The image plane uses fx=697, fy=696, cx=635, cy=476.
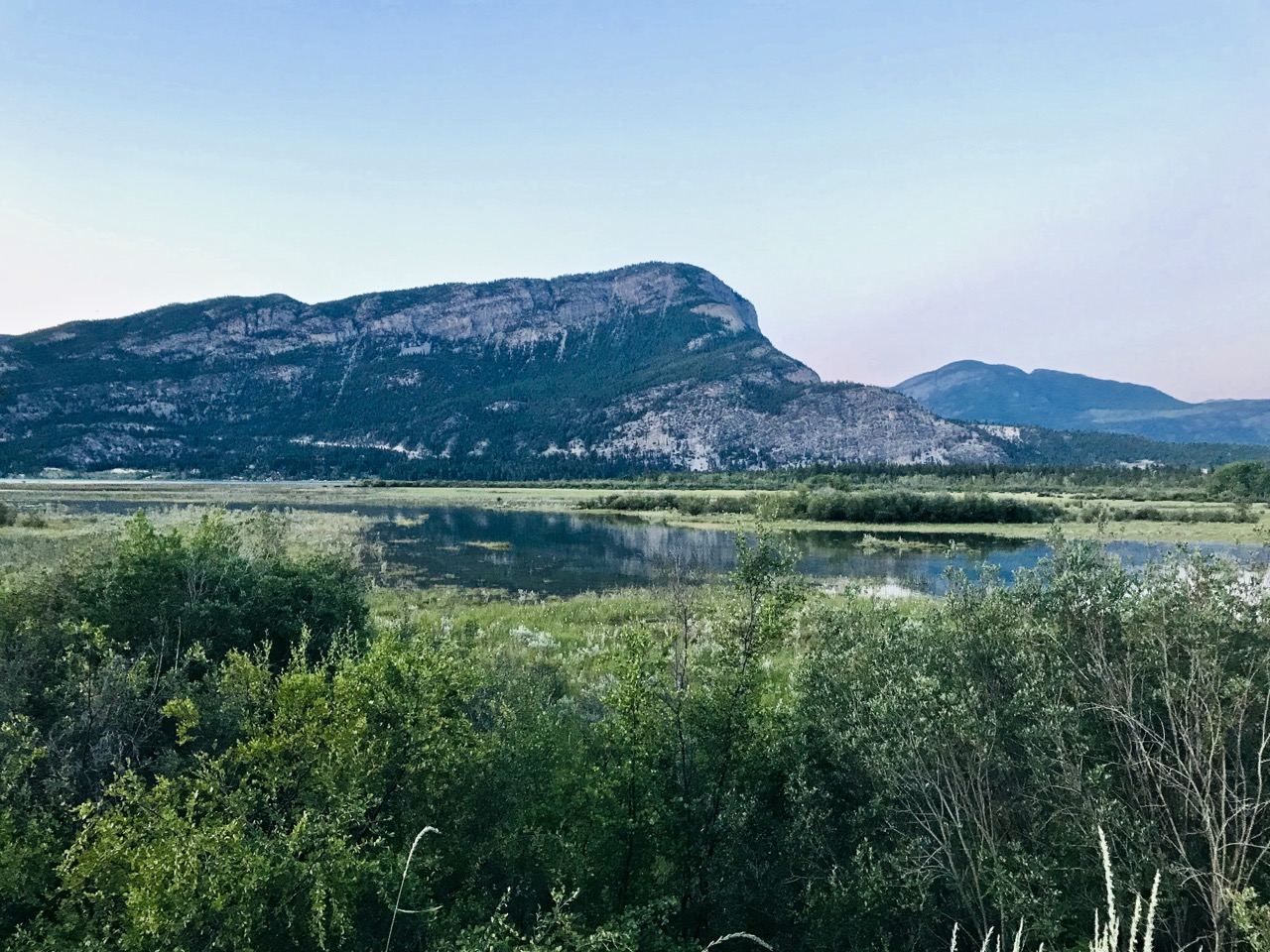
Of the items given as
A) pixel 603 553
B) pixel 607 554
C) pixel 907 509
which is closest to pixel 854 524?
pixel 907 509

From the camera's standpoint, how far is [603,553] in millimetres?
48031

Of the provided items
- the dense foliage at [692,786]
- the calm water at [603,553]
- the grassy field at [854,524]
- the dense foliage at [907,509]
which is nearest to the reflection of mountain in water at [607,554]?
the calm water at [603,553]

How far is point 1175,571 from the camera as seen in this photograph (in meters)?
9.27

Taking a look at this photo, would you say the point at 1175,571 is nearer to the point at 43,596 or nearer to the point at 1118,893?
the point at 1118,893

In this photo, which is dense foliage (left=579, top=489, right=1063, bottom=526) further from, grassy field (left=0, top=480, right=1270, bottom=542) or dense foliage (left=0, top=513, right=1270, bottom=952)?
dense foliage (left=0, top=513, right=1270, bottom=952)

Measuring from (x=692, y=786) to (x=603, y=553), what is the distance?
1529 inches

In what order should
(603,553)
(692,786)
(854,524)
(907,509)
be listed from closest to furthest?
1. (692,786)
2. (603,553)
3. (854,524)
4. (907,509)

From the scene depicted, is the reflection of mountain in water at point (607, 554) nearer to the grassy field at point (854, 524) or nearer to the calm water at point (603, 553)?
the calm water at point (603, 553)

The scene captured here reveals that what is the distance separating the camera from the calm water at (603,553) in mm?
36781

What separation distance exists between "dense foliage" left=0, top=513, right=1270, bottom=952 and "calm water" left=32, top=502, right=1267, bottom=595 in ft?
53.8

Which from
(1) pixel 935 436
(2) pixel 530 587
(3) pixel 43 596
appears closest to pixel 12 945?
(3) pixel 43 596

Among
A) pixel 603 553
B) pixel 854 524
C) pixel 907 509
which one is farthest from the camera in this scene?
pixel 907 509

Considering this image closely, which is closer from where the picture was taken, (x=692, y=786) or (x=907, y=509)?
(x=692, y=786)

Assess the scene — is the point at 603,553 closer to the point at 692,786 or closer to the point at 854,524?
the point at 854,524
